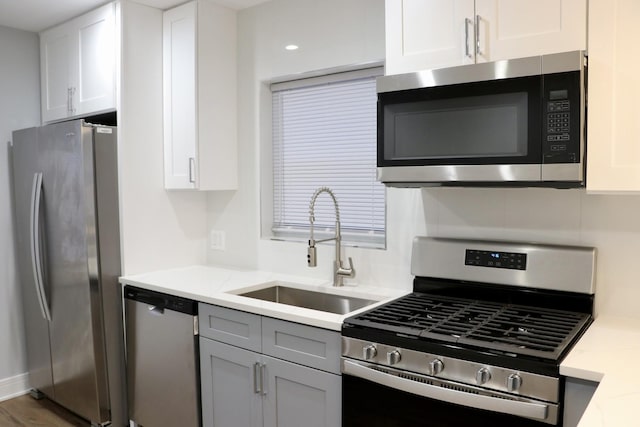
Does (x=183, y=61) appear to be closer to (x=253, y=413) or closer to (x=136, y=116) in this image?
(x=136, y=116)

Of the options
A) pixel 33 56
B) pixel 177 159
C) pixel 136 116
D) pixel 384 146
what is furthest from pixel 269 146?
pixel 33 56

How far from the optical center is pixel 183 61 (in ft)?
9.43

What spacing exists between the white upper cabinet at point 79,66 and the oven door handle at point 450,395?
1.98 m

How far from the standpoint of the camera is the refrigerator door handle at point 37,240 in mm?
2982

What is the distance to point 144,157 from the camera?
9.58 ft

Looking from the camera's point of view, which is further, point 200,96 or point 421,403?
point 200,96

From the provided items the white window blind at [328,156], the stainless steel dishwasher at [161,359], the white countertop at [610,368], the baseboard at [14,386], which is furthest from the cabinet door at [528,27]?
the baseboard at [14,386]

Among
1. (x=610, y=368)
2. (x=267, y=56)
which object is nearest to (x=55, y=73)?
(x=267, y=56)

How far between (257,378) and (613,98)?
166 cm

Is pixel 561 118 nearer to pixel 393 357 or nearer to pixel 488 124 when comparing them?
pixel 488 124

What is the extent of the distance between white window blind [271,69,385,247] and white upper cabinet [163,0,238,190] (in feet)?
0.93

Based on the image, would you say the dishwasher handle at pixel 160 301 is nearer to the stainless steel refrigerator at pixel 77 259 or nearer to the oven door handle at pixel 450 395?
the stainless steel refrigerator at pixel 77 259

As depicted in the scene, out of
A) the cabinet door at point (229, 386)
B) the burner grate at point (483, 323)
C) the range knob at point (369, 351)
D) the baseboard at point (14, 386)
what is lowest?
the baseboard at point (14, 386)

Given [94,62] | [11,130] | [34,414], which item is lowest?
[34,414]
